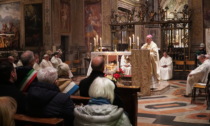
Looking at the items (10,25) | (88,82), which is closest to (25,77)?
(88,82)

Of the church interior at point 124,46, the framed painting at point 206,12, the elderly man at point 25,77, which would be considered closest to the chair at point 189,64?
the church interior at point 124,46

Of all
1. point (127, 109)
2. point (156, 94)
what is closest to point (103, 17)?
point (156, 94)

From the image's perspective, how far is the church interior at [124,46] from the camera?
9.34 meters

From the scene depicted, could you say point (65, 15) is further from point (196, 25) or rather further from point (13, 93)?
point (13, 93)

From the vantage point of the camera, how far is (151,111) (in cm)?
760

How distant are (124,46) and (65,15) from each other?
15.1ft

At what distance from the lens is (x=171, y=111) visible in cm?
757

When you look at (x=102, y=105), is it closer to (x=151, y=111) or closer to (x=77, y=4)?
(x=151, y=111)

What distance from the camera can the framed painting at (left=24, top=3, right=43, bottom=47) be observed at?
18047 mm

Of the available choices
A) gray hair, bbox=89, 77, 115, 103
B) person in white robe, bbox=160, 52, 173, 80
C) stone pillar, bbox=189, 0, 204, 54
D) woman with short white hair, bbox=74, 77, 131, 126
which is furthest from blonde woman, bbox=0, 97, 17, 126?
stone pillar, bbox=189, 0, 204, 54

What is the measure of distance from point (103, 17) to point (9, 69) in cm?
1453

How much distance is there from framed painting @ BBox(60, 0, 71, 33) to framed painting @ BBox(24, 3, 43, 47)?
4.52 feet

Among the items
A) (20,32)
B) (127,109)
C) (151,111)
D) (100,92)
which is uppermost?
(20,32)

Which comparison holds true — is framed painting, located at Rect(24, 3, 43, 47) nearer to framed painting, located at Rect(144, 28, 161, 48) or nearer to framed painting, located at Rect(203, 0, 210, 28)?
framed painting, located at Rect(144, 28, 161, 48)
